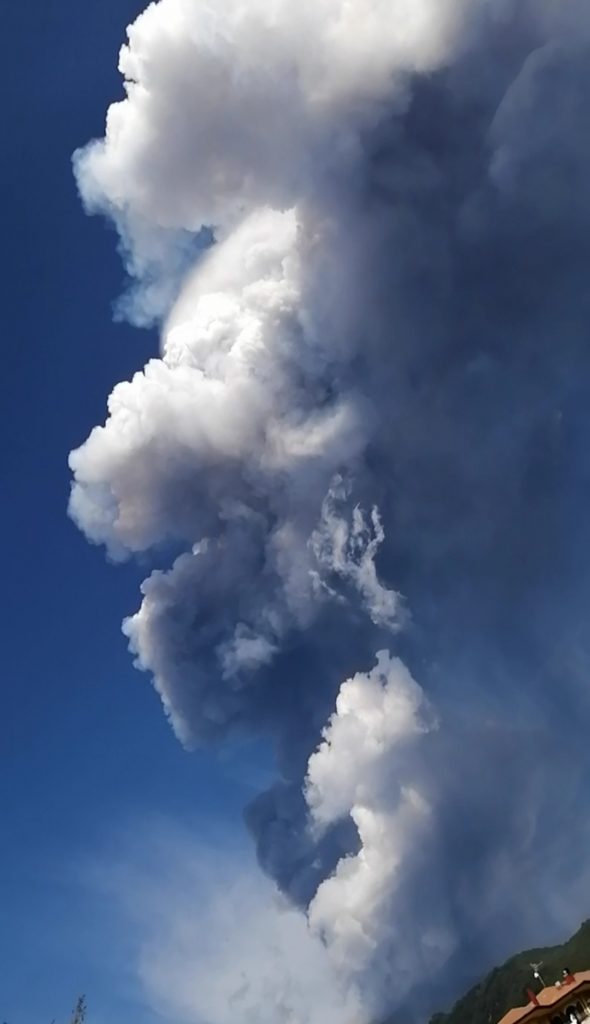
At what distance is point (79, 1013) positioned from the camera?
116 m

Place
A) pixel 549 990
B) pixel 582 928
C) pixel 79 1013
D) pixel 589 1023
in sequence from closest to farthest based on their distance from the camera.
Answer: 1. pixel 589 1023
2. pixel 549 990
3. pixel 79 1013
4. pixel 582 928

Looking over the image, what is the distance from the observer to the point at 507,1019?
78.2 meters

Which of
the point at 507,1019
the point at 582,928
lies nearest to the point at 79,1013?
the point at 507,1019

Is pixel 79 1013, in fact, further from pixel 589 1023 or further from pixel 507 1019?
pixel 589 1023

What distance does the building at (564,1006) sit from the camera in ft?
236

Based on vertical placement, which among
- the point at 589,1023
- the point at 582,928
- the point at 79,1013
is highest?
the point at 79,1013

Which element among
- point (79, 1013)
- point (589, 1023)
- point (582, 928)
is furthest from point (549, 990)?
point (582, 928)

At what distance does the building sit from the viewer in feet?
236

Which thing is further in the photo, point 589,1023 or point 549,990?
point 549,990

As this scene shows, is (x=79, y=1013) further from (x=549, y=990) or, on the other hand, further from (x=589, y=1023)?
(x=589, y=1023)

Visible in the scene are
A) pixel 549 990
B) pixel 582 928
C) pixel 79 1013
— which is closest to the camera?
pixel 549 990

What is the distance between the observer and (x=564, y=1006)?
72.8 metres

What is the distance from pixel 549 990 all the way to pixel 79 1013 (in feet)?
243

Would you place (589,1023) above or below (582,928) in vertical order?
below
